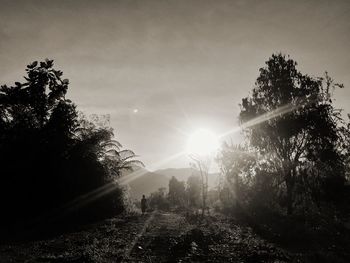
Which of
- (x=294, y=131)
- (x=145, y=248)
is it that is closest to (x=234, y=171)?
(x=294, y=131)

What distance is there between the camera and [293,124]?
28.1m

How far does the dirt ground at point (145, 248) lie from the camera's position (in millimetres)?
12371

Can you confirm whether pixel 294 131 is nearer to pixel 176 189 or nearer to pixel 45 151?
pixel 45 151

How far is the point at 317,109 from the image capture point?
27969mm

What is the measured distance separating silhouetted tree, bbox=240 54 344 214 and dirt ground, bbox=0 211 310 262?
1254 centimetres

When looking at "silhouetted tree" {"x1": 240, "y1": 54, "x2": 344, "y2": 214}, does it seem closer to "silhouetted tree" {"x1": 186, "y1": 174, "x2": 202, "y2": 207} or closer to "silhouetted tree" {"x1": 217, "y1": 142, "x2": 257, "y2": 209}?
"silhouetted tree" {"x1": 217, "y1": 142, "x2": 257, "y2": 209}

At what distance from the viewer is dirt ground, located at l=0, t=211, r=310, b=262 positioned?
12371mm

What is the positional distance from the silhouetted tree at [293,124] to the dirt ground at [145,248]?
12.5m

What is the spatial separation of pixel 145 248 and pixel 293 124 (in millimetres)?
18838

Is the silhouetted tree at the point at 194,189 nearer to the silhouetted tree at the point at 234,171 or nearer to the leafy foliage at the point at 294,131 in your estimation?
the silhouetted tree at the point at 234,171

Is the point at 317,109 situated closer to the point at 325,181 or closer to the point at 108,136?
the point at 325,181

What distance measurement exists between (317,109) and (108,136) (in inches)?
771

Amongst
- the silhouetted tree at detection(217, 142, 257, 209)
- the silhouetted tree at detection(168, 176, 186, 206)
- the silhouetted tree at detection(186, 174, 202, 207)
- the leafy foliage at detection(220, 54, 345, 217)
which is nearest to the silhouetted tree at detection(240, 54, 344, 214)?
the leafy foliage at detection(220, 54, 345, 217)

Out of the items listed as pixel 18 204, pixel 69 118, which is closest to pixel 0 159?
pixel 18 204
